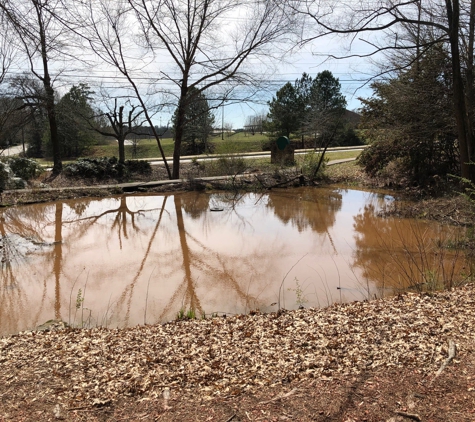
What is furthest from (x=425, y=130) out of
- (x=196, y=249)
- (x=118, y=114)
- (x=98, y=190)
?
(x=118, y=114)

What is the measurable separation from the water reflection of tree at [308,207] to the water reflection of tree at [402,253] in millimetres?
1064

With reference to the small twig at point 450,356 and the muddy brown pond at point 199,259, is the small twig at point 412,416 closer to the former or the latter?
the small twig at point 450,356

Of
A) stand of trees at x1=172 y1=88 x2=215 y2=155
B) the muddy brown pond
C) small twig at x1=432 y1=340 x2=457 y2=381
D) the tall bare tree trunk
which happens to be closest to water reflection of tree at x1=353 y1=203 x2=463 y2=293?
the muddy brown pond

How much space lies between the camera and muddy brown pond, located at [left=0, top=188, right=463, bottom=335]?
21.3ft

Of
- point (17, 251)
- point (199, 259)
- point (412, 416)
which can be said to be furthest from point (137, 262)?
point (412, 416)

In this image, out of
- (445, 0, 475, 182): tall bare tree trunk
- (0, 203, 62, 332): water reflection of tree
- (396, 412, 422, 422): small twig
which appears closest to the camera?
(396, 412, 422, 422): small twig

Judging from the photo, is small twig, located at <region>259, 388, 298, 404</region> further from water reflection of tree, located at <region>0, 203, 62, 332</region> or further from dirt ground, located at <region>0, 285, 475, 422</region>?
water reflection of tree, located at <region>0, 203, 62, 332</region>

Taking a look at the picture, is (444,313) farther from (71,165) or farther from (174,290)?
(71,165)

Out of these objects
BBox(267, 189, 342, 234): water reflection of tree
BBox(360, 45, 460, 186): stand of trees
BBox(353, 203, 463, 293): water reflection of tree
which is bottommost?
BBox(353, 203, 463, 293): water reflection of tree

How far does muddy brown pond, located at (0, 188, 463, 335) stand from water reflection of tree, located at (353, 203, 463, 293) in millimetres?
28

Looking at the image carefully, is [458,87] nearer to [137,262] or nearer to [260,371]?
[137,262]

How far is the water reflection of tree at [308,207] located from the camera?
12.5 m

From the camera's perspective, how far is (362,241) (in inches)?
401

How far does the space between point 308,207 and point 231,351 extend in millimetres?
11564
